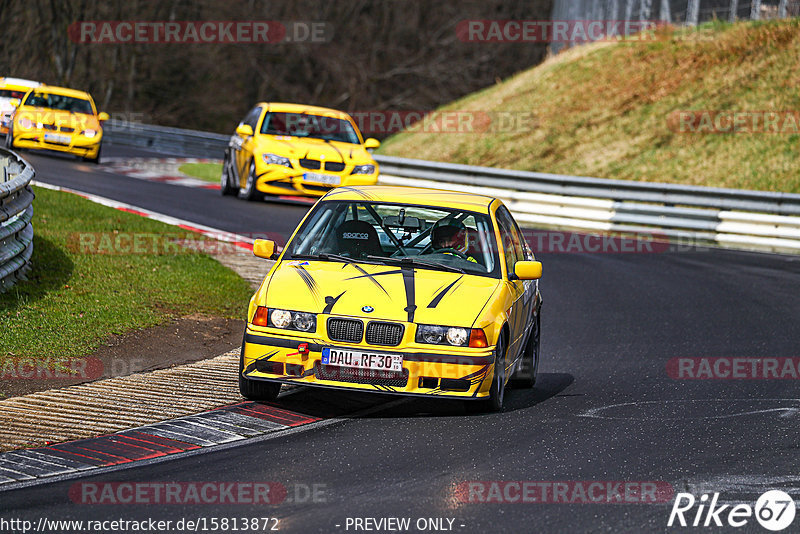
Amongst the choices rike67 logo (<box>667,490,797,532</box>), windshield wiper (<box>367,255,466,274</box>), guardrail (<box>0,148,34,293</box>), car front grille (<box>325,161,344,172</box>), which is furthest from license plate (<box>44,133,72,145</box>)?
rike67 logo (<box>667,490,797,532</box>)

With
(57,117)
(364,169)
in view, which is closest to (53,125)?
(57,117)

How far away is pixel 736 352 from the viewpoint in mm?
11148

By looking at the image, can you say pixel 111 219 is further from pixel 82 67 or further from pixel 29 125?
pixel 82 67

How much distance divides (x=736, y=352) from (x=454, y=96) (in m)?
43.6

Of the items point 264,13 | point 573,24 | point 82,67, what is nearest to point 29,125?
point 573,24

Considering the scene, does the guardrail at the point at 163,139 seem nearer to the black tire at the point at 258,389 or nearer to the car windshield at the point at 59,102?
the car windshield at the point at 59,102

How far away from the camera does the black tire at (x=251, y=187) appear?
20719 millimetres

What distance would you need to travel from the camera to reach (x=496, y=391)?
8.00m

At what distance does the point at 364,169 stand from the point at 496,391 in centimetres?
1293

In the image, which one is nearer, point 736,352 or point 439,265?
point 439,265

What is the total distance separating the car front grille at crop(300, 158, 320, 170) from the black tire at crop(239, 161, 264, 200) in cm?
87

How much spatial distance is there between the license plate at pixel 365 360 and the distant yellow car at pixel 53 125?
19.0 m

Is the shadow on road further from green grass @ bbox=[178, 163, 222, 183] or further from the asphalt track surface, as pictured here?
green grass @ bbox=[178, 163, 222, 183]

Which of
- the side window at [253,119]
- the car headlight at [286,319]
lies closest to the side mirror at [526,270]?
the car headlight at [286,319]
